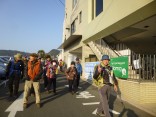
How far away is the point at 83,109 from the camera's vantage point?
799 centimetres

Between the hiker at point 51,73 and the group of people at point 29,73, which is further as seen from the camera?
the hiker at point 51,73

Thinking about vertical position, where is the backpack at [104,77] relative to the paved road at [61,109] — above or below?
above

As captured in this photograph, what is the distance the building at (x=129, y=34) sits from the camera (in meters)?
9.54

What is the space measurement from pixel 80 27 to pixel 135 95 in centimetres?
1741

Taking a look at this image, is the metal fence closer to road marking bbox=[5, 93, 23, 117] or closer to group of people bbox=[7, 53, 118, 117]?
group of people bbox=[7, 53, 118, 117]

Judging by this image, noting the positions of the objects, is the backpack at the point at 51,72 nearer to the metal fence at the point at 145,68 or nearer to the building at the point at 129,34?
the building at the point at 129,34

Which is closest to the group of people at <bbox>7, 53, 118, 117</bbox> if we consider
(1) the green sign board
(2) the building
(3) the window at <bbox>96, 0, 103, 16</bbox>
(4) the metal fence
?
(1) the green sign board

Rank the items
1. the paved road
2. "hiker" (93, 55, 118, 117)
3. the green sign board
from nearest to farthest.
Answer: "hiker" (93, 55, 118, 117)
the paved road
the green sign board

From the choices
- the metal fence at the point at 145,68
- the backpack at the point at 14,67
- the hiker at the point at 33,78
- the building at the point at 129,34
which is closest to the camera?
the hiker at the point at 33,78

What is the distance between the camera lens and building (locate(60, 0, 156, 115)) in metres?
9.54

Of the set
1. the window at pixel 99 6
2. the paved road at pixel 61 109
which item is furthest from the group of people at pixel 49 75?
the window at pixel 99 6

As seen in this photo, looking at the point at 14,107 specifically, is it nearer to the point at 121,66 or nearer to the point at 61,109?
the point at 61,109

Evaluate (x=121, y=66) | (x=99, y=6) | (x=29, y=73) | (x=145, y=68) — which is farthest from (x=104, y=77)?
(x=99, y=6)

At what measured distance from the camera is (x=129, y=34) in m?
18.9
